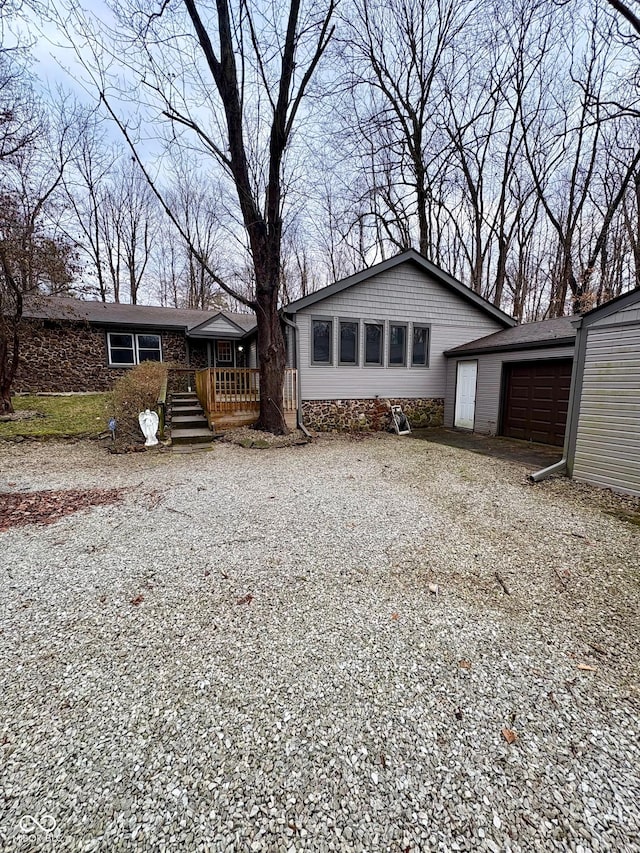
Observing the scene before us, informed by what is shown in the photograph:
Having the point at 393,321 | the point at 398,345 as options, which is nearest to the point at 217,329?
the point at 393,321

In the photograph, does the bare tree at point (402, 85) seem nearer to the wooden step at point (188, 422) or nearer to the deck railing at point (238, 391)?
the deck railing at point (238, 391)

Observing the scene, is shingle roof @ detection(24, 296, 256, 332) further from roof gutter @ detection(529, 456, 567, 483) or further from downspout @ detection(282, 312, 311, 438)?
roof gutter @ detection(529, 456, 567, 483)

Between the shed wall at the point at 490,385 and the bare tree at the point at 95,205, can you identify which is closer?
the shed wall at the point at 490,385

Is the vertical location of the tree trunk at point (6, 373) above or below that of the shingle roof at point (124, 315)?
below

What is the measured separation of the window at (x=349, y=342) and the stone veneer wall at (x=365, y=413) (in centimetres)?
118

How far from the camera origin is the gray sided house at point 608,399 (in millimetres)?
4816

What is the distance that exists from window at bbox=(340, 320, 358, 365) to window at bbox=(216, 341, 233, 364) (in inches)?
312

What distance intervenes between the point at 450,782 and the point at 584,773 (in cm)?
60

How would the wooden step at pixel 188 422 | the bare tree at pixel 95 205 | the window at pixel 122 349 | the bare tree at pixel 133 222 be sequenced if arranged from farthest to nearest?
the bare tree at pixel 133 222 → the bare tree at pixel 95 205 → the window at pixel 122 349 → the wooden step at pixel 188 422

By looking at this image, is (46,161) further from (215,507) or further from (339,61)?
(215,507)

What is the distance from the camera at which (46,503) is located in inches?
184

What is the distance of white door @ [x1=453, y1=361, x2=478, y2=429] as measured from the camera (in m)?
10.5

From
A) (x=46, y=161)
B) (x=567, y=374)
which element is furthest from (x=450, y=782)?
(x=46, y=161)

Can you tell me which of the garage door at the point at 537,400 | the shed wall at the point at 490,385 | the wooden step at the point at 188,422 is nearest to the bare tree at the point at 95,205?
the wooden step at the point at 188,422
